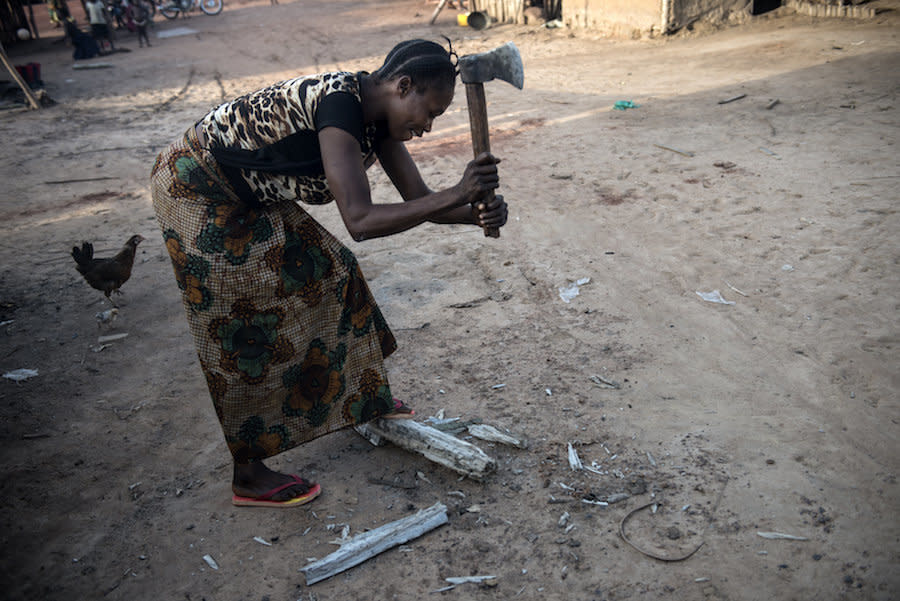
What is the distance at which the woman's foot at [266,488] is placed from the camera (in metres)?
2.35

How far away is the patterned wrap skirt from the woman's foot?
112 millimetres

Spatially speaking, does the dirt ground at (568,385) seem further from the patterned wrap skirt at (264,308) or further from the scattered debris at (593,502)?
the patterned wrap skirt at (264,308)

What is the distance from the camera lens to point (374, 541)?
6.89 feet

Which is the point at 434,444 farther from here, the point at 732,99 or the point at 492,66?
the point at 732,99

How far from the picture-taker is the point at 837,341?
2.95 metres

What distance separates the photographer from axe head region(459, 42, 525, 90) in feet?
7.09

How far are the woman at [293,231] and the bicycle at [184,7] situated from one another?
2126cm

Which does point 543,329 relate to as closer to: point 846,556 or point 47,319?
point 846,556

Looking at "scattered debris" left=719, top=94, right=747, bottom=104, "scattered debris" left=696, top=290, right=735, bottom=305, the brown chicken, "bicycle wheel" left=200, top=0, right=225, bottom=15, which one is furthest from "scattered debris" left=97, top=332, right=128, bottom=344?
"bicycle wheel" left=200, top=0, right=225, bottom=15

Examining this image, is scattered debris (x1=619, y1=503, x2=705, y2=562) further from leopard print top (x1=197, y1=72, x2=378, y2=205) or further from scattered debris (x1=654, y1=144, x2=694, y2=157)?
scattered debris (x1=654, y1=144, x2=694, y2=157)

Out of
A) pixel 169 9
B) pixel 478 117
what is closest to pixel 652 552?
pixel 478 117

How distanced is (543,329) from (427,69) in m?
1.80

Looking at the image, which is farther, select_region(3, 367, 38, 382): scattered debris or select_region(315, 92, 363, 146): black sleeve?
select_region(3, 367, 38, 382): scattered debris

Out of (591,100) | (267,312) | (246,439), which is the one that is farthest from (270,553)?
(591,100)
